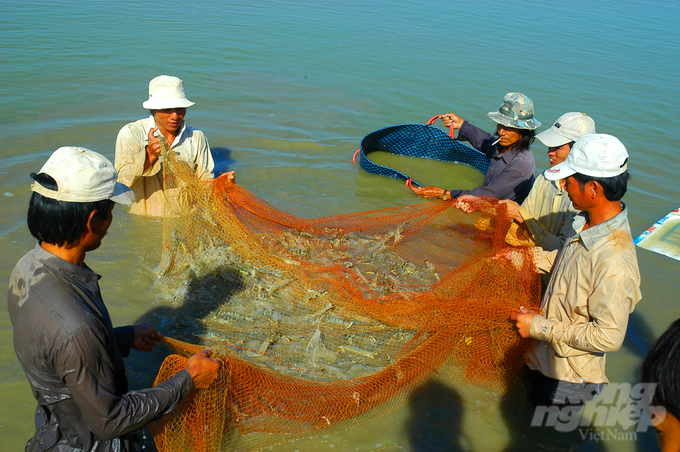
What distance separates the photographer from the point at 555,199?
3.73 m

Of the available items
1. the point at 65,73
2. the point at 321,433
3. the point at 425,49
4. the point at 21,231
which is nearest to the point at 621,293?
the point at 321,433

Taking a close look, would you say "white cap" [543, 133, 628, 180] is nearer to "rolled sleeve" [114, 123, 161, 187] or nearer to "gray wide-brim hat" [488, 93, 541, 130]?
"gray wide-brim hat" [488, 93, 541, 130]

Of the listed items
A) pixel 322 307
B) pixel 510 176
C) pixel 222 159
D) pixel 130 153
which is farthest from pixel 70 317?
pixel 222 159

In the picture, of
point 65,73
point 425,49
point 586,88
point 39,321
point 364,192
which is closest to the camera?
point 39,321

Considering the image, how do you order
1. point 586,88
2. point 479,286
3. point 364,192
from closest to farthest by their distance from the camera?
point 479,286 < point 364,192 < point 586,88

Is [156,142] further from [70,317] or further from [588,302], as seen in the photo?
[588,302]

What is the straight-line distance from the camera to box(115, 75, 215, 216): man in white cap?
160 inches

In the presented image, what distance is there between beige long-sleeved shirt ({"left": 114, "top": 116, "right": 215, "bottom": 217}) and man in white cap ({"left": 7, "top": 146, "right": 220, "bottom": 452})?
98.0 inches

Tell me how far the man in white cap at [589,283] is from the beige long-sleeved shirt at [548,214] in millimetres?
850

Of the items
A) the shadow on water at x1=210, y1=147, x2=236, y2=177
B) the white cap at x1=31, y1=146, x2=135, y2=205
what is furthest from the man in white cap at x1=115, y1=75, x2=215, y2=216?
the white cap at x1=31, y1=146, x2=135, y2=205

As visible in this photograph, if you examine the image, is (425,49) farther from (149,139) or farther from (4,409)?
(4,409)

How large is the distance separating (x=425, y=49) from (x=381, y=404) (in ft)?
40.9

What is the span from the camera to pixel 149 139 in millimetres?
4141

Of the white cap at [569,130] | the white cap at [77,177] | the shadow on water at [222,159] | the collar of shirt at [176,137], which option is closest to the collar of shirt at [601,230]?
the white cap at [569,130]
